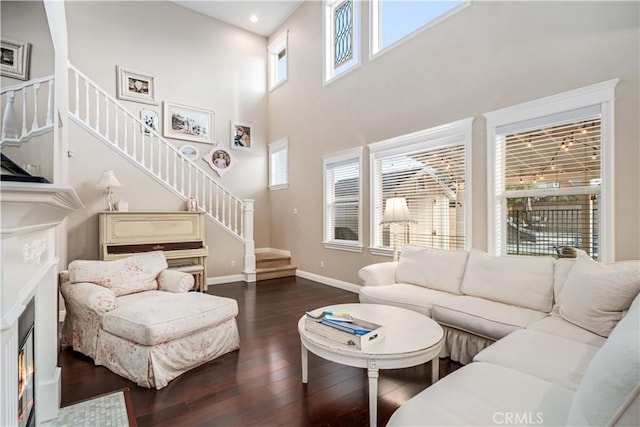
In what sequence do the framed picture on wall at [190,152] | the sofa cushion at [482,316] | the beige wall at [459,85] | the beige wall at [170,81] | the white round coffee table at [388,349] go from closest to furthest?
the white round coffee table at [388,349]
the sofa cushion at [482,316]
the beige wall at [459,85]
the beige wall at [170,81]
the framed picture on wall at [190,152]

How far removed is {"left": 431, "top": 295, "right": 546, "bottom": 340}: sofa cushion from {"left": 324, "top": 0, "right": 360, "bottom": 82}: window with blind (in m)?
3.87

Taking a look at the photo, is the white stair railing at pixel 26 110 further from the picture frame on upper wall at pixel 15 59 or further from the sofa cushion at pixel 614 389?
the sofa cushion at pixel 614 389

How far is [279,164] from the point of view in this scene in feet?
23.0

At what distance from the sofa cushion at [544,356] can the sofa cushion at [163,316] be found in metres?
1.96

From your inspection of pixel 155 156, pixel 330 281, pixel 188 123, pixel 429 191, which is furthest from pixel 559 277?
pixel 188 123

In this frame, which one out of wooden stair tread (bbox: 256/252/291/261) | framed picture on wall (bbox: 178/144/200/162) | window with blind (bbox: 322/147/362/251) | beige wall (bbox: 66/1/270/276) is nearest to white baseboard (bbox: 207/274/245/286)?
beige wall (bbox: 66/1/270/276)

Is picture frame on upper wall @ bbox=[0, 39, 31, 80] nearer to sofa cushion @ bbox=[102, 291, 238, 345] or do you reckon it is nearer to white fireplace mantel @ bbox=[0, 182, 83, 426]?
white fireplace mantel @ bbox=[0, 182, 83, 426]

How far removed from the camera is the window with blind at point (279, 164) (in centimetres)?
665

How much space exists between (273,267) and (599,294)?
192 inches

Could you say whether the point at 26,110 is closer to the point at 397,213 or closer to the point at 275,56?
the point at 397,213

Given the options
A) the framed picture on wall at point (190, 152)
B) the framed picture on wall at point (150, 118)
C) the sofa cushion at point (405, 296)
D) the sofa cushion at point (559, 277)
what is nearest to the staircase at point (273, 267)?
the framed picture on wall at point (190, 152)

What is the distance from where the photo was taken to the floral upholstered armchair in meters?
2.27

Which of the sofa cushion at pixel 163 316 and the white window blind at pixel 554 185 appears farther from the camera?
the white window blind at pixel 554 185

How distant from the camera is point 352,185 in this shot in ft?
16.7
